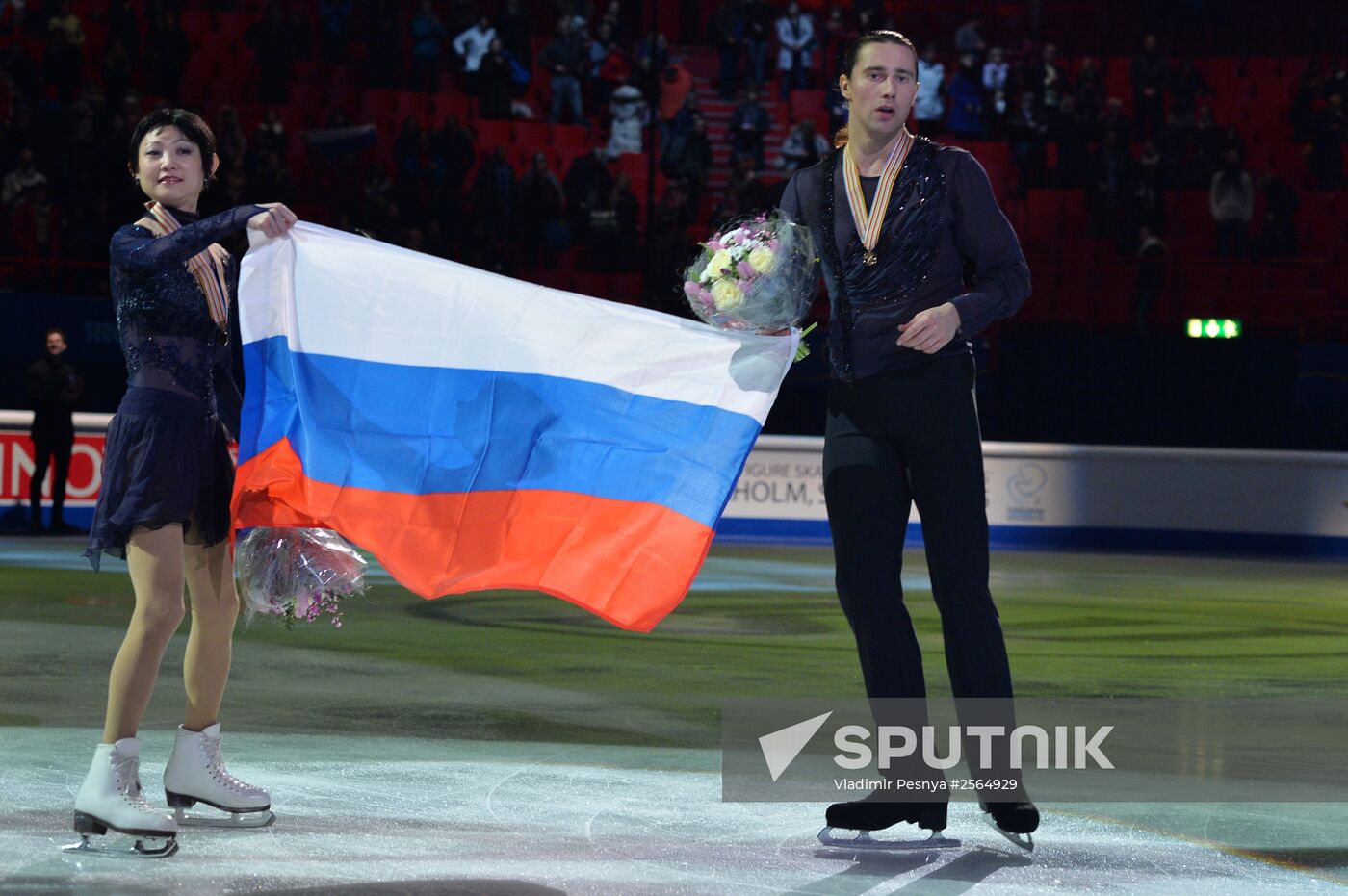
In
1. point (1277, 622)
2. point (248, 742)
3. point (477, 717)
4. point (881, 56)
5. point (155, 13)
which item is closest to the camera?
point (881, 56)

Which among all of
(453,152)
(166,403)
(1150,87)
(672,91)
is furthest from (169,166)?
(1150,87)

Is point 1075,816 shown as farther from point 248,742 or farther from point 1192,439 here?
point 1192,439

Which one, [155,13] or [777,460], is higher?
[155,13]

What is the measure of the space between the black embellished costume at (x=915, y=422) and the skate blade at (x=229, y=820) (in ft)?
5.56

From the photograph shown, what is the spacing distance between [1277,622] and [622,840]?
307 inches

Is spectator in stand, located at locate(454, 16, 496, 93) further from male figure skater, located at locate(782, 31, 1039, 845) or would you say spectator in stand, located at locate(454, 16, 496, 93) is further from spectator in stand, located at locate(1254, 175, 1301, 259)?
male figure skater, located at locate(782, 31, 1039, 845)

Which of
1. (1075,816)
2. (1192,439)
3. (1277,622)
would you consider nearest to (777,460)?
(1192,439)

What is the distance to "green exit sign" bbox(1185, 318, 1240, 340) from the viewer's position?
57.3ft

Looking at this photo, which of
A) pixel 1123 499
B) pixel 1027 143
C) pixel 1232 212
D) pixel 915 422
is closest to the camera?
pixel 915 422

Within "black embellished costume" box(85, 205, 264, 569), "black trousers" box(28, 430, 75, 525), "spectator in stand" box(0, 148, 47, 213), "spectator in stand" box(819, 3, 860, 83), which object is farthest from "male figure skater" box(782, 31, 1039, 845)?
"spectator in stand" box(819, 3, 860, 83)

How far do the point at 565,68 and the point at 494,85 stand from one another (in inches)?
42.7

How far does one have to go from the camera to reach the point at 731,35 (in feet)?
78.4

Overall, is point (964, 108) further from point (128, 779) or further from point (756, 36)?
point (128, 779)

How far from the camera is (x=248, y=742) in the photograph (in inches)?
245
